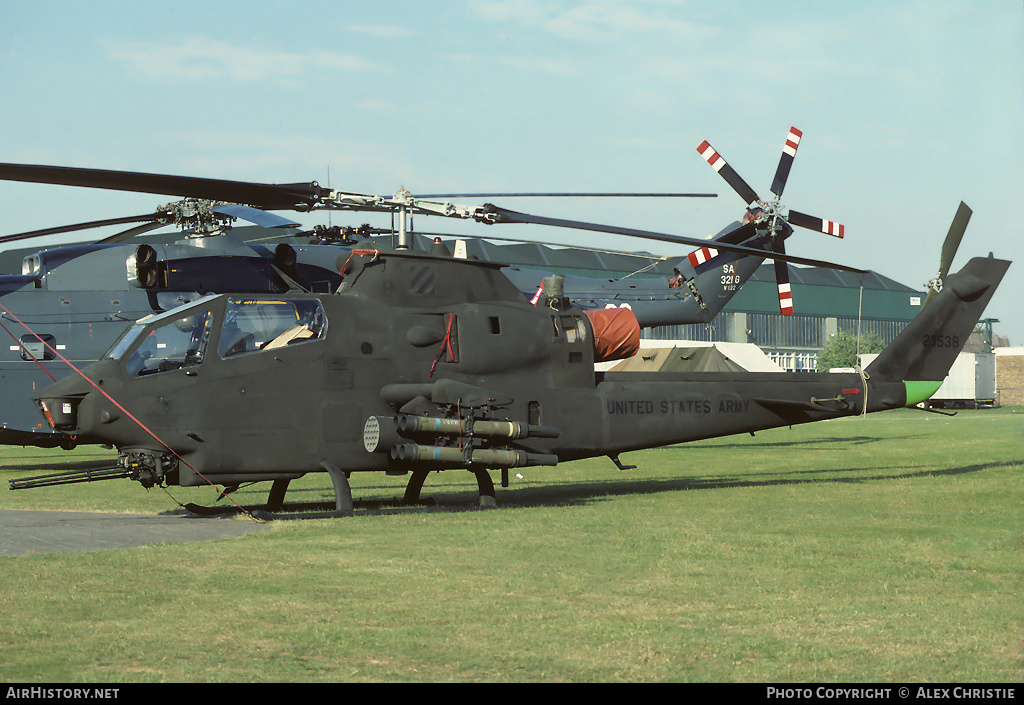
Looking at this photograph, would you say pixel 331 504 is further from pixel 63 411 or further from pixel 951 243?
pixel 951 243

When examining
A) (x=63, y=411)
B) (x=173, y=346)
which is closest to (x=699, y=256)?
(x=173, y=346)

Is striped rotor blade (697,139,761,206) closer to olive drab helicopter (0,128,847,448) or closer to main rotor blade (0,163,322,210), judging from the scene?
olive drab helicopter (0,128,847,448)

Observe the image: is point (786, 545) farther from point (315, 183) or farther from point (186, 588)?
point (315, 183)

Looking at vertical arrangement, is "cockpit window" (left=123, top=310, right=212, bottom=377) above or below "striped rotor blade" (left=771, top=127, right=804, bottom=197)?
below

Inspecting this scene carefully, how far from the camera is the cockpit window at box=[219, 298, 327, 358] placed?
14141mm

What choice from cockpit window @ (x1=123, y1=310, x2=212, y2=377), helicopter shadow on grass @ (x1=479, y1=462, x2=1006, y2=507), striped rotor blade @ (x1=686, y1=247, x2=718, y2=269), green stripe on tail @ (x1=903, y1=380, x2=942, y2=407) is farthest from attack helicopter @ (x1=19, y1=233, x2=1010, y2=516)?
striped rotor blade @ (x1=686, y1=247, x2=718, y2=269)

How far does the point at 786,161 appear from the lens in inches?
1039

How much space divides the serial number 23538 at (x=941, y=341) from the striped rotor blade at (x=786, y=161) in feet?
25.7

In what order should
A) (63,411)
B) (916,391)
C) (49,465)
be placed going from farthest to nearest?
(49,465) → (916,391) → (63,411)

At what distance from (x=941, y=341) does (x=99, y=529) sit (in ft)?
49.5

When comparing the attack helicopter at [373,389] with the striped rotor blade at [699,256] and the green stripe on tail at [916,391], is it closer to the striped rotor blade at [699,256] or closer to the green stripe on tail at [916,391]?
the green stripe on tail at [916,391]

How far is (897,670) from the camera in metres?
6.04

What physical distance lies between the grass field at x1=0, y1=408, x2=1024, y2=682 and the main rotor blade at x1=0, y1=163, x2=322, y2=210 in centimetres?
413

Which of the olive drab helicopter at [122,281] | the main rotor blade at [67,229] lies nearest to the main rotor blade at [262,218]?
the olive drab helicopter at [122,281]
